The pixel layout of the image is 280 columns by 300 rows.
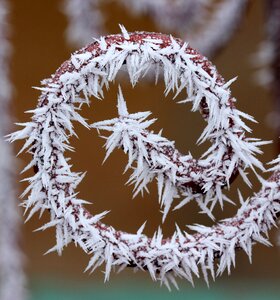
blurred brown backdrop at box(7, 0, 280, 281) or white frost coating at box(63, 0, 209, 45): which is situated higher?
blurred brown backdrop at box(7, 0, 280, 281)

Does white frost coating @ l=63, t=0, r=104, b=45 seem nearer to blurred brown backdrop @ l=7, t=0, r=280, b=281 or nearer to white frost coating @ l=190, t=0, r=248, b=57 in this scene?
white frost coating @ l=190, t=0, r=248, b=57

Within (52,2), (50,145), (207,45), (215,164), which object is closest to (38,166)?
(50,145)

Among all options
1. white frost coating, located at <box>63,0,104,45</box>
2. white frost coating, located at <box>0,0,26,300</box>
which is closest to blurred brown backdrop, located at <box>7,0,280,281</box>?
white frost coating, located at <box>0,0,26,300</box>

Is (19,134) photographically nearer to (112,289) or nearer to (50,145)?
(50,145)

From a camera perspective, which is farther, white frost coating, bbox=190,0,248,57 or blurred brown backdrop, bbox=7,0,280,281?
blurred brown backdrop, bbox=7,0,280,281

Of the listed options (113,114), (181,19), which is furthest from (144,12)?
(113,114)

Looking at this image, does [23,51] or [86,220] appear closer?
[86,220]
